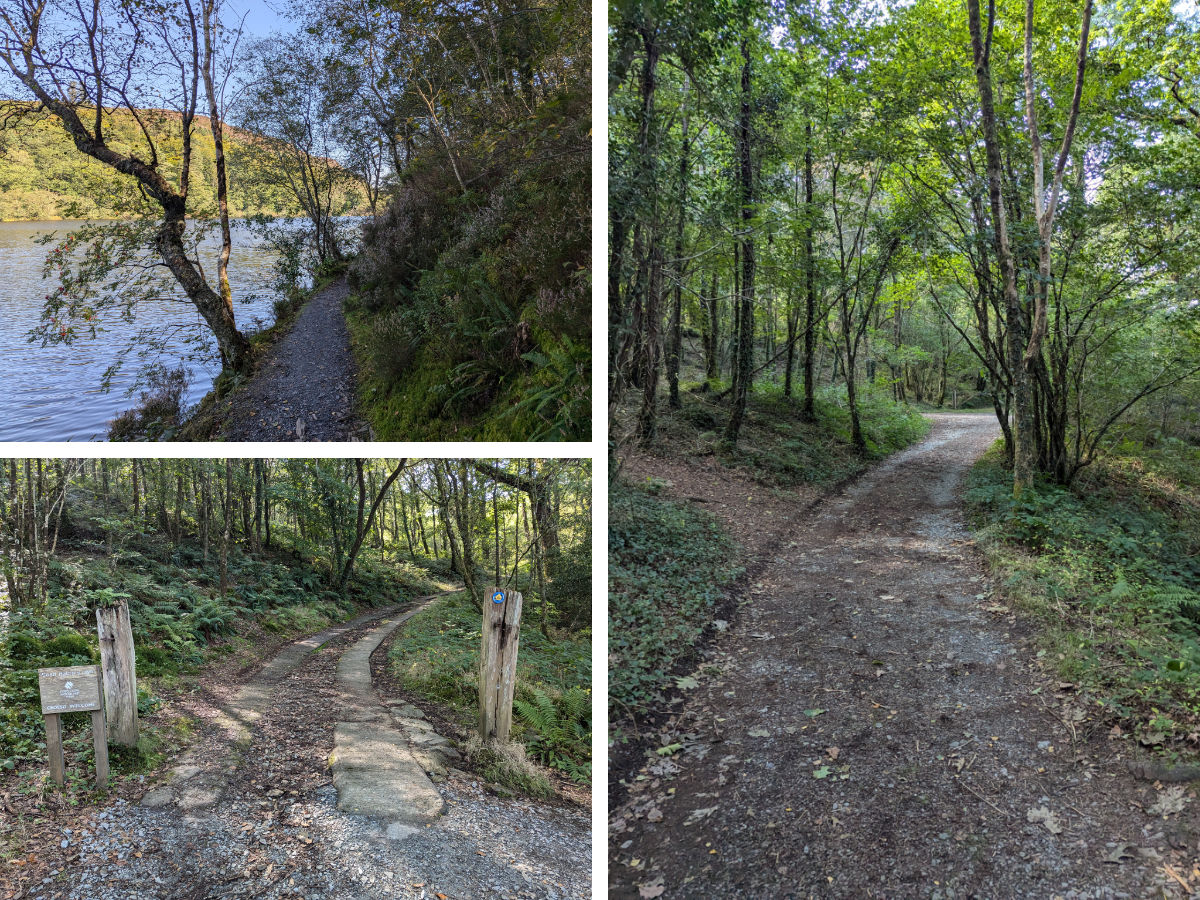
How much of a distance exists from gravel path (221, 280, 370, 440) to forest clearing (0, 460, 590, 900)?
101 cm

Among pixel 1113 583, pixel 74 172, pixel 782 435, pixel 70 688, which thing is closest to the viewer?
pixel 74 172

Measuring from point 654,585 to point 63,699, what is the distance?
523 cm

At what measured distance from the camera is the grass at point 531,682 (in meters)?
5.63

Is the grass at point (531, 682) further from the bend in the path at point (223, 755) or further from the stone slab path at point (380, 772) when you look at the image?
the bend in the path at point (223, 755)

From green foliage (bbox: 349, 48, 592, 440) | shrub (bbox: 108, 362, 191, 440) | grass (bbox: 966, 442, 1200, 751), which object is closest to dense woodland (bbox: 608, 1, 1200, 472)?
grass (bbox: 966, 442, 1200, 751)

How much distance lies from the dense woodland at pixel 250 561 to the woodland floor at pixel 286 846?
55 cm

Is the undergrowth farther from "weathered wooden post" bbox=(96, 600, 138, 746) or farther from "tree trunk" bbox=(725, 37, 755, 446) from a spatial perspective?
"weathered wooden post" bbox=(96, 600, 138, 746)

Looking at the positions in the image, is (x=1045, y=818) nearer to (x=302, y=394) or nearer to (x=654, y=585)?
(x=654, y=585)

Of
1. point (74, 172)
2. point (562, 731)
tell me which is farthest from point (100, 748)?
point (74, 172)

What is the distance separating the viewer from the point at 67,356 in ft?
10.7

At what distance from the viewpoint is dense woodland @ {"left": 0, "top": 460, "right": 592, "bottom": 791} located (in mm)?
5141

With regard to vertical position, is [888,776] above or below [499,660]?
below

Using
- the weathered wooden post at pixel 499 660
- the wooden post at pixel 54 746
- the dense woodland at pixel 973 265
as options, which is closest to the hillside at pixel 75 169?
the dense woodland at pixel 973 265

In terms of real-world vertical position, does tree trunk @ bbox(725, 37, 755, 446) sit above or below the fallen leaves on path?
above
